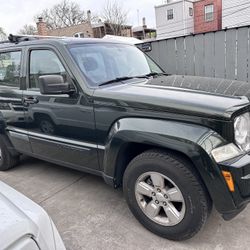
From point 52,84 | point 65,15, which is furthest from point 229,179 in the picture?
point 65,15

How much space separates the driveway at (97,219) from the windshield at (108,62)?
4.41ft

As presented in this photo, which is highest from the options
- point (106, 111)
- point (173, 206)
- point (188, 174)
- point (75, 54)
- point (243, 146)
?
point (75, 54)

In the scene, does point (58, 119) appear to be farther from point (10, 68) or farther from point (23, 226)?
point (23, 226)

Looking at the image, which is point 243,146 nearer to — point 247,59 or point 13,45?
point 13,45

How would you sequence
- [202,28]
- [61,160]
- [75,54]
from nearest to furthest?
[75,54], [61,160], [202,28]

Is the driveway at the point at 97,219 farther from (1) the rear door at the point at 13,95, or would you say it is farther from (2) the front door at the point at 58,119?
(1) the rear door at the point at 13,95


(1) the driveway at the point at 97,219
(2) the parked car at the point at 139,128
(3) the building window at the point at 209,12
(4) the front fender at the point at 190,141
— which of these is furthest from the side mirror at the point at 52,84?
(3) the building window at the point at 209,12

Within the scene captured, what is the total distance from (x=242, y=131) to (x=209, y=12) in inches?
1069

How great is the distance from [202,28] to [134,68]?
25665mm

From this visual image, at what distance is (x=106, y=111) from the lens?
275 cm

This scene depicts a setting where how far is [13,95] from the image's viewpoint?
3.76 metres

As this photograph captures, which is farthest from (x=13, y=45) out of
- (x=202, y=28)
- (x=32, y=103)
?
(x=202, y=28)

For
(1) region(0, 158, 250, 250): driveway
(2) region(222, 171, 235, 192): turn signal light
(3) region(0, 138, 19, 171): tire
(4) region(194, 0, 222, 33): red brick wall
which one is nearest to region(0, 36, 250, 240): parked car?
(2) region(222, 171, 235, 192): turn signal light

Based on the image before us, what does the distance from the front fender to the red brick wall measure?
2599 cm
